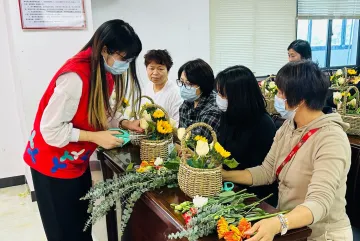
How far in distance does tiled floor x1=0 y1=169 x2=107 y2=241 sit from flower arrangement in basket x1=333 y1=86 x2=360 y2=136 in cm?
157

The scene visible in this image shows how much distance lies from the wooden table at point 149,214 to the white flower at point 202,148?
0.59 feet

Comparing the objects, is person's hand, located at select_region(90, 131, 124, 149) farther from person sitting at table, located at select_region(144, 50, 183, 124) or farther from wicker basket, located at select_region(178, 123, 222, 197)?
person sitting at table, located at select_region(144, 50, 183, 124)

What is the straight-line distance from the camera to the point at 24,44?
2520mm

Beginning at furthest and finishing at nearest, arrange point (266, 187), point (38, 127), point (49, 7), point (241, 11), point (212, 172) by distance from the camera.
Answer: point (241, 11), point (49, 7), point (266, 187), point (38, 127), point (212, 172)

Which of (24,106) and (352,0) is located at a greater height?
→ (352,0)

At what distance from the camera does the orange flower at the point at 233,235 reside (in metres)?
0.88

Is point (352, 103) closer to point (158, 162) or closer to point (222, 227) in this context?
point (158, 162)


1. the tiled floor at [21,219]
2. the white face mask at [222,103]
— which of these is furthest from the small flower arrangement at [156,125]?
the tiled floor at [21,219]

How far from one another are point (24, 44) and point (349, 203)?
8.04ft

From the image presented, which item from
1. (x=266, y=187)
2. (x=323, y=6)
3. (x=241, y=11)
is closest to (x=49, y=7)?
(x=266, y=187)

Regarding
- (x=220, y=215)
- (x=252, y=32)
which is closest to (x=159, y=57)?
(x=220, y=215)

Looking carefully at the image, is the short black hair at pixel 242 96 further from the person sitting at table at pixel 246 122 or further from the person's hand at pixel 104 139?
the person's hand at pixel 104 139

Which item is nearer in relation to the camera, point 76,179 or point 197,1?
point 76,179

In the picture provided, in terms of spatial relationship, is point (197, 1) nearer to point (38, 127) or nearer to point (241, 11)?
point (241, 11)
